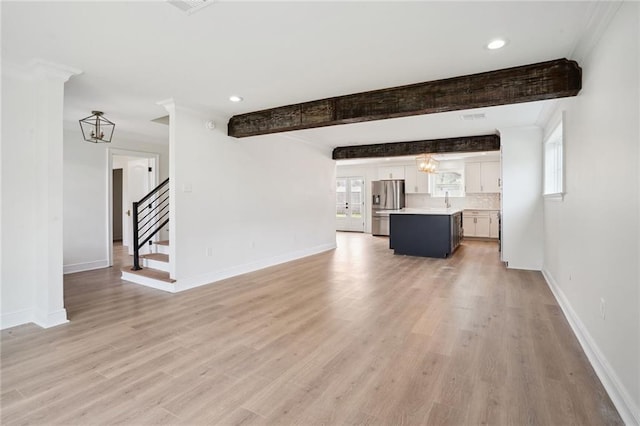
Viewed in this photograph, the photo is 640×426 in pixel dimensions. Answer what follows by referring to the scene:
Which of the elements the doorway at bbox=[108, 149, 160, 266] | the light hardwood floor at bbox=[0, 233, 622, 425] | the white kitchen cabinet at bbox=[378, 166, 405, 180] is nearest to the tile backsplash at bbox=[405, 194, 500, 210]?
the white kitchen cabinet at bbox=[378, 166, 405, 180]

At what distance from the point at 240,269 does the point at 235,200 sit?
43.8 inches

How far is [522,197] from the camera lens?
5418mm

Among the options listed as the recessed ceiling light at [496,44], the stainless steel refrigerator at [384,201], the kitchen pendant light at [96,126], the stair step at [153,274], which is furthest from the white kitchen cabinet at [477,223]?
the kitchen pendant light at [96,126]

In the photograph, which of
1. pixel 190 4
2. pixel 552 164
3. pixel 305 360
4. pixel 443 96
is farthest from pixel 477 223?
pixel 190 4

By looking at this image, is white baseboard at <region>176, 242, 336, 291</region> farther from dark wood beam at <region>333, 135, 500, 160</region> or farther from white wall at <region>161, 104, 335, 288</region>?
dark wood beam at <region>333, 135, 500, 160</region>

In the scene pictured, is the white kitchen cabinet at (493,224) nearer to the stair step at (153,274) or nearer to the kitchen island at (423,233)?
the kitchen island at (423,233)

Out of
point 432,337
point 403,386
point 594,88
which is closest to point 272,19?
point 594,88

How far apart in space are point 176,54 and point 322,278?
3454 mm

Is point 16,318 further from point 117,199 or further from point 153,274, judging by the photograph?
point 117,199

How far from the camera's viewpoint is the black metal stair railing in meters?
5.03

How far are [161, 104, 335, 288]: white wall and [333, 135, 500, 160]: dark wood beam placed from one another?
0.74 metres

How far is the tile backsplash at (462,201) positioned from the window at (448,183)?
0.53 ft

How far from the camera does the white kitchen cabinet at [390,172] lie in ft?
34.0

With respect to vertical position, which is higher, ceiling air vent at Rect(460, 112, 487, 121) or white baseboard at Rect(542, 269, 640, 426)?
ceiling air vent at Rect(460, 112, 487, 121)
